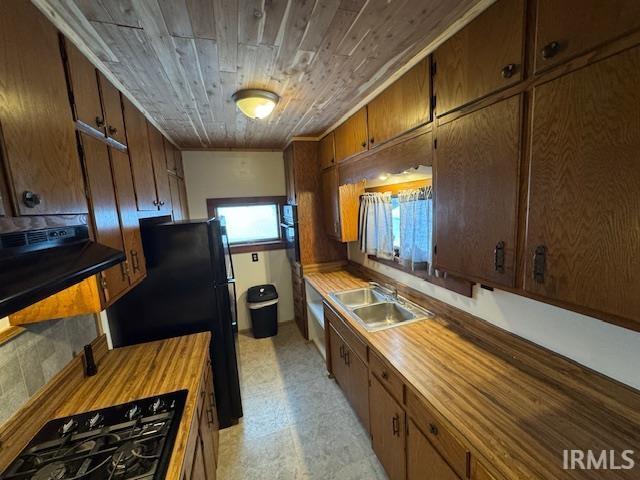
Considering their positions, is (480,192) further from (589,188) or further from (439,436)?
(439,436)

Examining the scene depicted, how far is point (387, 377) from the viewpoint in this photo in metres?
1.47

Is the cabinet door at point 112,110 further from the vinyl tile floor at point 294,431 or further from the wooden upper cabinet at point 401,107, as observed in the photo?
the vinyl tile floor at point 294,431

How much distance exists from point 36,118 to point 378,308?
7.25ft

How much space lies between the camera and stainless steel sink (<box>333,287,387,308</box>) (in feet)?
8.11

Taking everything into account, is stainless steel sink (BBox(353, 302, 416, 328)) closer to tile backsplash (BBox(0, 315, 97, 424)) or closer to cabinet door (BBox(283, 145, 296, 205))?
cabinet door (BBox(283, 145, 296, 205))

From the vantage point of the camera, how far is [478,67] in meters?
1.10

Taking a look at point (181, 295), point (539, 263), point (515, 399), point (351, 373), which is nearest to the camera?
point (539, 263)

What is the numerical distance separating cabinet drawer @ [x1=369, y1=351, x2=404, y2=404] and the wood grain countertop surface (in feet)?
3.16

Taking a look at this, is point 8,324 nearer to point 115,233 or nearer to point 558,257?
point 115,233

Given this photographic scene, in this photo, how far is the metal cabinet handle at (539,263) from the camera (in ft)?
3.04

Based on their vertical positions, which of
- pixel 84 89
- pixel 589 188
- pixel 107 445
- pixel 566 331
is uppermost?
pixel 84 89

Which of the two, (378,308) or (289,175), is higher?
(289,175)

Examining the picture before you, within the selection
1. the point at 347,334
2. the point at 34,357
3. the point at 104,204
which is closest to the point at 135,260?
the point at 104,204

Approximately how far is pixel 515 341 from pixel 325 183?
222 centimetres
